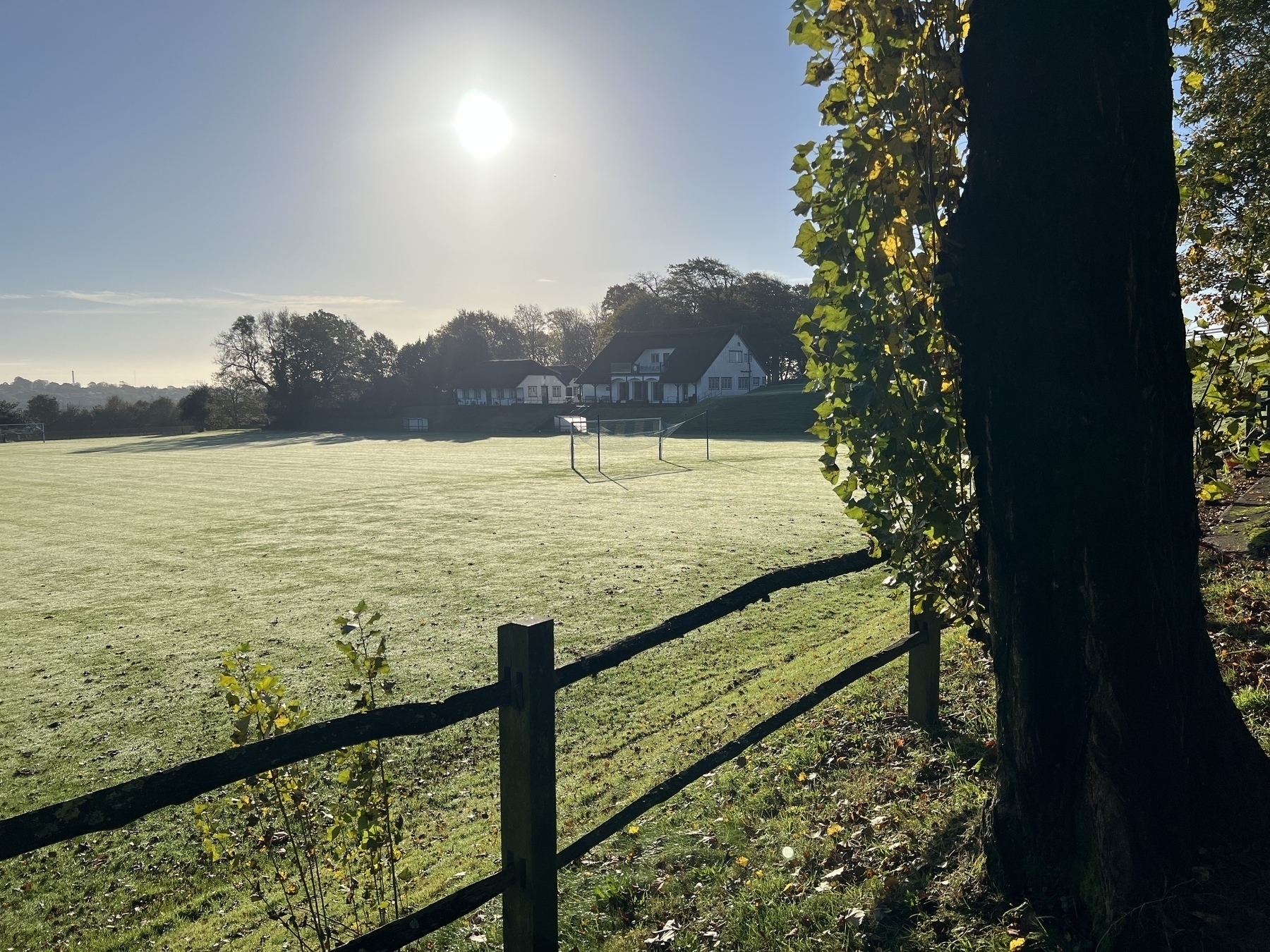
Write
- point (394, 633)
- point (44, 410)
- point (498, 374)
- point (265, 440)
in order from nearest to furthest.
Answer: point (394, 633), point (265, 440), point (44, 410), point (498, 374)

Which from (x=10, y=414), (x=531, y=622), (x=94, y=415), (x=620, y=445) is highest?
(x=10, y=414)

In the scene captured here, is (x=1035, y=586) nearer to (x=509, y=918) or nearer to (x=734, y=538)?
(x=509, y=918)

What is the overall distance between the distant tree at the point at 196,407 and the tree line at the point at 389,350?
0.52 feet

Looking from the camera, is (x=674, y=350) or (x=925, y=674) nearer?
(x=925, y=674)

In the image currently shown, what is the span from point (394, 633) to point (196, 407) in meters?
91.5

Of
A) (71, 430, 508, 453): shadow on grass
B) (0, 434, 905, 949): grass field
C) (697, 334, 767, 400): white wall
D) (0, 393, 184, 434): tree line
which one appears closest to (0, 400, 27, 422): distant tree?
(0, 393, 184, 434): tree line

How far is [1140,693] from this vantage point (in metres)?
3.01

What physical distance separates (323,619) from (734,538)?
8276 mm

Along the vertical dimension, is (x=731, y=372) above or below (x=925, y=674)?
above

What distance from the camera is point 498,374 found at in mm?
98500

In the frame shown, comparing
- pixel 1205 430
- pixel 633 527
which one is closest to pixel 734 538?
pixel 633 527

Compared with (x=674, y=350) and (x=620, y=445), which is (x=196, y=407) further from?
(x=620, y=445)

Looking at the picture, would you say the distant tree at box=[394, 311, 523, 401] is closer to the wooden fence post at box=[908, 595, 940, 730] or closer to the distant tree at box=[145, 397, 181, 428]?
the distant tree at box=[145, 397, 181, 428]

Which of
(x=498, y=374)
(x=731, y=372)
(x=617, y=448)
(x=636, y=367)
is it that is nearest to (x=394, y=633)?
(x=617, y=448)
